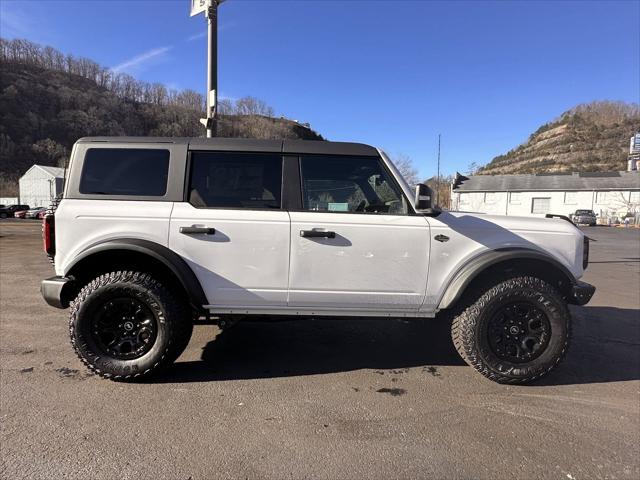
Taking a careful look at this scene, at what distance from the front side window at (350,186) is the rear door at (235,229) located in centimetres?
29

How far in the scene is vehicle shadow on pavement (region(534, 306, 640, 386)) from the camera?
12.5 ft

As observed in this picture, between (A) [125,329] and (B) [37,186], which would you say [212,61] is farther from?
(B) [37,186]

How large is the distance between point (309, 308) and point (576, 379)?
2.50 meters

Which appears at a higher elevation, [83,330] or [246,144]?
[246,144]

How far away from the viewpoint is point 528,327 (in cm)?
362

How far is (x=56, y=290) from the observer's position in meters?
3.46

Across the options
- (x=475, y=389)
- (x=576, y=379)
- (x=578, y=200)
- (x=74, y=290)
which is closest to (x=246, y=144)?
(x=74, y=290)

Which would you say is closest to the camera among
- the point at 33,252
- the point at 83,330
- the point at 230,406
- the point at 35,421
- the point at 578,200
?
the point at 35,421

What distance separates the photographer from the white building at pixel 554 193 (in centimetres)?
4616

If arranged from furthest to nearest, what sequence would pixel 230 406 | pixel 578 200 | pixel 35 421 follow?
1. pixel 578 200
2. pixel 230 406
3. pixel 35 421

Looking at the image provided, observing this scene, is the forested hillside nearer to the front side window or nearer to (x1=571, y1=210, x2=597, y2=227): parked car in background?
(x1=571, y1=210, x2=597, y2=227): parked car in background

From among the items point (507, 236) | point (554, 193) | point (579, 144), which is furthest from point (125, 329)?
point (579, 144)

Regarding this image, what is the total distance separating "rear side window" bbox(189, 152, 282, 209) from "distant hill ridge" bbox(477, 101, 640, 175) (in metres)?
87.9

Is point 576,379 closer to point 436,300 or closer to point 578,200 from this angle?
point 436,300
